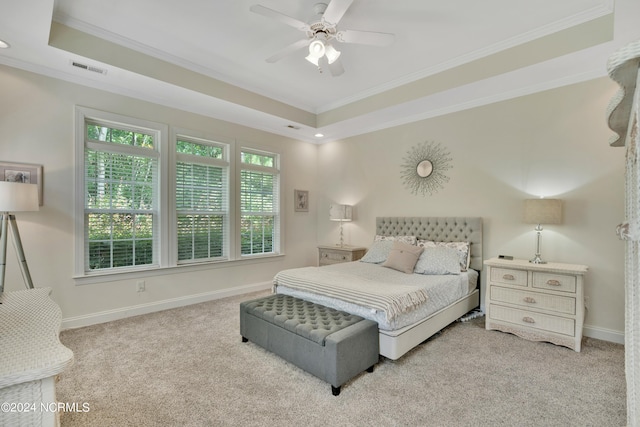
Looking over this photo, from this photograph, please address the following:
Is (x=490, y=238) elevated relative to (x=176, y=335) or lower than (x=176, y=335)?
elevated

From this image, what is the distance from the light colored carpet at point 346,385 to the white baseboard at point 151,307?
0.69 feet

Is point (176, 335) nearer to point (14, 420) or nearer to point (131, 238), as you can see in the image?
point (131, 238)

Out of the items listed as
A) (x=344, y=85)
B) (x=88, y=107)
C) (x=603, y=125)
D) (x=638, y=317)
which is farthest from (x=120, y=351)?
(x=603, y=125)

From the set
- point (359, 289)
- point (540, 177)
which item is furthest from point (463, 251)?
point (359, 289)

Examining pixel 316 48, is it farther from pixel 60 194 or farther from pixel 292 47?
pixel 60 194

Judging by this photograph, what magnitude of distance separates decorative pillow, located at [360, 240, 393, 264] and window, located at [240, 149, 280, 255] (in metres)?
1.81

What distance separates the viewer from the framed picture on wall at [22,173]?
2.90 m

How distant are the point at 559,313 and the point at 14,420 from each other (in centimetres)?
379

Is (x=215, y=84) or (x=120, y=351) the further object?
(x=215, y=84)

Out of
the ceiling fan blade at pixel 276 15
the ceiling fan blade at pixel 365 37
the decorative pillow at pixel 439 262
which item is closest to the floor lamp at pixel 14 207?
the ceiling fan blade at pixel 276 15

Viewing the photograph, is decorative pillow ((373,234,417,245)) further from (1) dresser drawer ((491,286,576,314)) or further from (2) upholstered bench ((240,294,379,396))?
(2) upholstered bench ((240,294,379,396))

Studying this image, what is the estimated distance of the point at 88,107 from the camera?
3379 millimetres

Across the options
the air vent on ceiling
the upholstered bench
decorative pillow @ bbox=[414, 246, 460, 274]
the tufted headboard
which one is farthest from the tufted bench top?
the air vent on ceiling

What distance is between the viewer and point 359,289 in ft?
8.86
